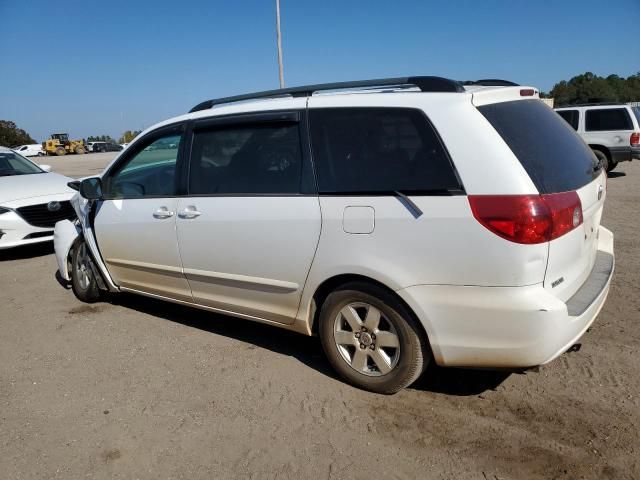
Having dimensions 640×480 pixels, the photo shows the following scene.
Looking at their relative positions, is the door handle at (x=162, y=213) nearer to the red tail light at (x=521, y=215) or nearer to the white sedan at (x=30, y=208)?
the red tail light at (x=521, y=215)

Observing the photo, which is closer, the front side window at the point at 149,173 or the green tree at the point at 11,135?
the front side window at the point at 149,173

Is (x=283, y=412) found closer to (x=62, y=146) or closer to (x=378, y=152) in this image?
(x=378, y=152)

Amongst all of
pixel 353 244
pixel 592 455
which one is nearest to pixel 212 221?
pixel 353 244

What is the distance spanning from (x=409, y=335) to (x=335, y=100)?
56.5 inches

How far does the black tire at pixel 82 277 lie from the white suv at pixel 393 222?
1.34 m

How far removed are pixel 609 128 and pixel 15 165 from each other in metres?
12.6

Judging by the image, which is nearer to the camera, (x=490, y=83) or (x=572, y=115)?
(x=490, y=83)

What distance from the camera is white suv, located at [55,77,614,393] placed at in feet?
8.40

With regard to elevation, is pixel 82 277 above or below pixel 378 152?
below

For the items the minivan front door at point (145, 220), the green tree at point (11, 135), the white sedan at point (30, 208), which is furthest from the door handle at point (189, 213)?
the green tree at point (11, 135)

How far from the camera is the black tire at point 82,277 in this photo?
16.3 ft

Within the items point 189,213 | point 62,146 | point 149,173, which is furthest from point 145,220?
point 62,146

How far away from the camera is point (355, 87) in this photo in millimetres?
3248

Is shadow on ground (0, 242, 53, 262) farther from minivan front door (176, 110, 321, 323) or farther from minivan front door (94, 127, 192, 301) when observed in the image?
minivan front door (176, 110, 321, 323)
